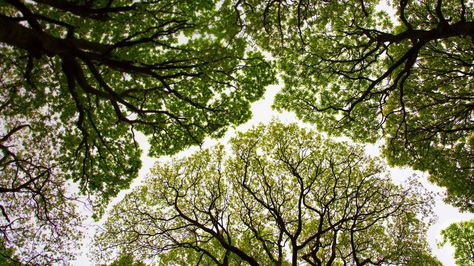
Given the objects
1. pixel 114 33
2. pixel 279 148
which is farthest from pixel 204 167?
pixel 114 33

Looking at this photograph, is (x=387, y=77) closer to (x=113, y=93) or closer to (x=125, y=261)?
(x=113, y=93)

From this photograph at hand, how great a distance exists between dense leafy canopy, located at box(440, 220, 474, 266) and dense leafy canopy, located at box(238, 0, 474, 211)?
50.1 ft

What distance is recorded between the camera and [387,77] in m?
14.1

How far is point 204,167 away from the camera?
20328 millimetres

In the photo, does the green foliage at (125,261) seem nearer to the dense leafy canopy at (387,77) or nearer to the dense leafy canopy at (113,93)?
the dense leafy canopy at (113,93)

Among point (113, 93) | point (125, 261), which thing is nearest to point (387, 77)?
point (113, 93)

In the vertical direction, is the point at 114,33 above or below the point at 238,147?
A: below

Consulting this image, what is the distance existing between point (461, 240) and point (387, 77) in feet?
76.1

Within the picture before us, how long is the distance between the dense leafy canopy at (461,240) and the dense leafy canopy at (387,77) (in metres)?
15.3

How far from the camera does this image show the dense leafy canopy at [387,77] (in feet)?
41.7

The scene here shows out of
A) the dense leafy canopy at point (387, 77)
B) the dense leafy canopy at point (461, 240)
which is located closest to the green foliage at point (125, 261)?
the dense leafy canopy at point (387, 77)

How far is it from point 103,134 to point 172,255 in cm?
1264

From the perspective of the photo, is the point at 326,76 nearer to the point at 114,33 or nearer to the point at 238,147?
the point at 238,147

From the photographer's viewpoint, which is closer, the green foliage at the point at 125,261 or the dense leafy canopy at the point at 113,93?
the dense leafy canopy at the point at 113,93
